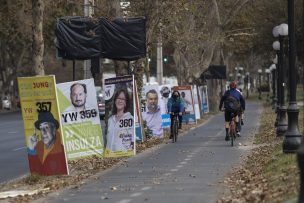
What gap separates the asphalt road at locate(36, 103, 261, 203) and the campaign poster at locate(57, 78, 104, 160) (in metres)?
0.98

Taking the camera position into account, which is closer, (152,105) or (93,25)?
(93,25)

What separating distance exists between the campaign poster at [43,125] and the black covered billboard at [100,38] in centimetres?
504

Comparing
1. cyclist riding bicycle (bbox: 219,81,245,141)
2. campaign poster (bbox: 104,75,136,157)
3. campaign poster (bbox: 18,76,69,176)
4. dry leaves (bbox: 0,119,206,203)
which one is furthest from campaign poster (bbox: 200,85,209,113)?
campaign poster (bbox: 18,76,69,176)

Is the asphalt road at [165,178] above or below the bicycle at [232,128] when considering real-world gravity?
below

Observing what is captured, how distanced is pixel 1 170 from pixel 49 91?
413 centimetres

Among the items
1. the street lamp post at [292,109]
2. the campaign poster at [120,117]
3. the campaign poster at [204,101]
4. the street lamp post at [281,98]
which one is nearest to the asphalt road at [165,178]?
the campaign poster at [120,117]

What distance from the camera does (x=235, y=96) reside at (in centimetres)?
2245

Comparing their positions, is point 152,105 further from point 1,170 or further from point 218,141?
point 1,170

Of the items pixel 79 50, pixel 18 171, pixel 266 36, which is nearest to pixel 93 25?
pixel 79 50

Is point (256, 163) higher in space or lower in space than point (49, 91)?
lower

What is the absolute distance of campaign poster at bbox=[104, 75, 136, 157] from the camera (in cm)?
1839

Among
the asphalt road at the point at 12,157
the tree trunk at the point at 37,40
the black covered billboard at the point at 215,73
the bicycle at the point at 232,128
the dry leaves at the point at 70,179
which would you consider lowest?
the asphalt road at the point at 12,157

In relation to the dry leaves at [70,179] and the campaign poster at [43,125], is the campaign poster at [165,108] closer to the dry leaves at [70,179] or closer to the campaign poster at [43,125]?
the dry leaves at [70,179]

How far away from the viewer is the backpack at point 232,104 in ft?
72.9
